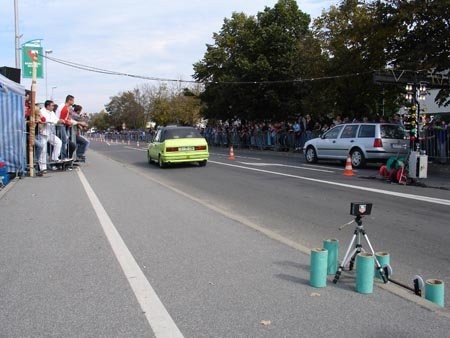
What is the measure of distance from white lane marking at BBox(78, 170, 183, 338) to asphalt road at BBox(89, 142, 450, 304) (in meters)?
2.23

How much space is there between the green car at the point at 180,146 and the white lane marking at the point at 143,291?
10806 millimetres

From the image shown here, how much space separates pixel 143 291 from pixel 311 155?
17.3m

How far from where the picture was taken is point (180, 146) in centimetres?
1847

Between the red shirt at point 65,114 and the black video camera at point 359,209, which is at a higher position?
the red shirt at point 65,114

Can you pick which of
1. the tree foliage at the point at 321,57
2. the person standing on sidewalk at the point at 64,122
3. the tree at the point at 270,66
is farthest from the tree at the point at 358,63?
the person standing on sidewalk at the point at 64,122

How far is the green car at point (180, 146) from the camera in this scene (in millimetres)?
18422

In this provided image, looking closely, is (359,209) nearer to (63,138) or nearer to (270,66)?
(63,138)

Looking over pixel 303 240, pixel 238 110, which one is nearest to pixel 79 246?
pixel 303 240

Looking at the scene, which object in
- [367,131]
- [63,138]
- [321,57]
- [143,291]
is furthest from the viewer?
[321,57]

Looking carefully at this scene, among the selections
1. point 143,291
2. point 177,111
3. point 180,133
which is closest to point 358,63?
point 180,133

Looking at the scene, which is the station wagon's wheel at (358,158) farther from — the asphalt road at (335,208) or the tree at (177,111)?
the tree at (177,111)

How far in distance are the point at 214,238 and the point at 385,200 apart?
508cm

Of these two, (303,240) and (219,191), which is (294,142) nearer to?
(219,191)

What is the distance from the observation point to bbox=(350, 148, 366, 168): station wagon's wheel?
60.9 ft
